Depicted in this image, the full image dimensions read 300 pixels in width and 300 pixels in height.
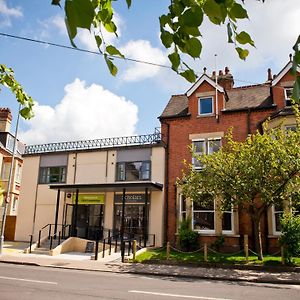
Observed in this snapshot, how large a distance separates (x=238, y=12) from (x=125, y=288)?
1065 centimetres

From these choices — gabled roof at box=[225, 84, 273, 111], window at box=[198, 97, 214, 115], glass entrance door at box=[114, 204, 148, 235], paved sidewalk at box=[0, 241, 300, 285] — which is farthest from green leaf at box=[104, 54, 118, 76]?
glass entrance door at box=[114, 204, 148, 235]

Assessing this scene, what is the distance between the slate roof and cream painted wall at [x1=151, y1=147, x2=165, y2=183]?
2.55 meters

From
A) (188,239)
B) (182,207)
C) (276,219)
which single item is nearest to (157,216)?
(182,207)

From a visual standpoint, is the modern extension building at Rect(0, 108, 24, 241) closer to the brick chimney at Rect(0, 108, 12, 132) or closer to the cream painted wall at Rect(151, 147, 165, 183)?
the brick chimney at Rect(0, 108, 12, 132)

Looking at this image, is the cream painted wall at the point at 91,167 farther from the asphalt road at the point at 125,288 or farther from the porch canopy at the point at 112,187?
the asphalt road at the point at 125,288

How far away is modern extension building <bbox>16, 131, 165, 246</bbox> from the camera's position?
2338 centimetres

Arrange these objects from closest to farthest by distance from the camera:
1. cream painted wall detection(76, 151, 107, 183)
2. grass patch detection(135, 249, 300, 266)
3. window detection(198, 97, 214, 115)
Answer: grass patch detection(135, 249, 300, 266) → window detection(198, 97, 214, 115) → cream painted wall detection(76, 151, 107, 183)

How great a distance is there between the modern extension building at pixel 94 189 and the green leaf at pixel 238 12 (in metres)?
20.2

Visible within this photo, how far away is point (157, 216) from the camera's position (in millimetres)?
22969

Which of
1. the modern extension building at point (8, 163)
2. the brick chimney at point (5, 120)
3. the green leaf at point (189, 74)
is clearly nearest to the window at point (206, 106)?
the modern extension building at point (8, 163)

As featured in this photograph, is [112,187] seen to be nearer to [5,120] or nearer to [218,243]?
[218,243]

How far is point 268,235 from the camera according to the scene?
1995 cm

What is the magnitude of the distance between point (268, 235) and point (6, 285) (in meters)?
14.7

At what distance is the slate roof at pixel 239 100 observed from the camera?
22925 mm
